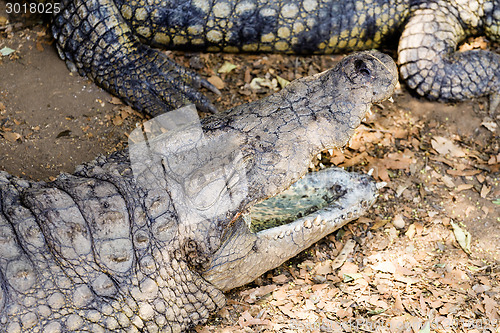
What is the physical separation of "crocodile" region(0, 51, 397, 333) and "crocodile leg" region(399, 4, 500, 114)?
4.65 ft

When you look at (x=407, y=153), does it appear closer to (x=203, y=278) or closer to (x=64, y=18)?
(x=203, y=278)

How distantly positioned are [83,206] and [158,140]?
502mm

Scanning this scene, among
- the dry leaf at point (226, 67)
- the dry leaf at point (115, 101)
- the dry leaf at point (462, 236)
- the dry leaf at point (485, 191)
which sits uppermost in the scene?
the dry leaf at point (115, 101)

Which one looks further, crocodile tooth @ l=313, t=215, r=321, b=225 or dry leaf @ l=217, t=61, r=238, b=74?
dry leaf @ l=217, t=61, r=238, b=74

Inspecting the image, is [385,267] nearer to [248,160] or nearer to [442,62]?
[248,160]

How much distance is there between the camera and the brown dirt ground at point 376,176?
264 centimetres

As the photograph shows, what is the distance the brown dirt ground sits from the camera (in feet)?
8.65

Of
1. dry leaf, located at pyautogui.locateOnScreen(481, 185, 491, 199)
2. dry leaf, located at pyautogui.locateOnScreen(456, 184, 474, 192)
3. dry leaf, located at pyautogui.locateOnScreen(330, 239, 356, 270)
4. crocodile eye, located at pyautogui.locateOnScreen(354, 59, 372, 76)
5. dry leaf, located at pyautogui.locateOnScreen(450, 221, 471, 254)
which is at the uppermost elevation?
crocodile eye, located at pyautogui.locateOnScreen(354, 59, 372, 76)

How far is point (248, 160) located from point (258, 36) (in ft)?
6.35

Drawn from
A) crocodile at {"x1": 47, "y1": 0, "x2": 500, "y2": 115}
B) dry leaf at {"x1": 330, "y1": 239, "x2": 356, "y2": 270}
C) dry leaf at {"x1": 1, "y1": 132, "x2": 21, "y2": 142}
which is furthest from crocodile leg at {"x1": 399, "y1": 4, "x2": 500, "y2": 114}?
dry leaf at {"x1": 1, "y1": 132, "x2": 21, "y2": 142}

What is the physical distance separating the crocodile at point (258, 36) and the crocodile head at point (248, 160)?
121 centimetres

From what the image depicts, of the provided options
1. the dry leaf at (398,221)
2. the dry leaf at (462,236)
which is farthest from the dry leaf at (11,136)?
the dry leaf at (462,236)

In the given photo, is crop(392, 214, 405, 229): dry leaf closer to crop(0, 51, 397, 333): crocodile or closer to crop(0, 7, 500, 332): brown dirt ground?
crop(0, 7, 500, 332): brown dirt ground

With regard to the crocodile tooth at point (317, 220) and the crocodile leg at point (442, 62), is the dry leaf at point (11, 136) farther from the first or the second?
the crocodile leg at point (442, 62)
